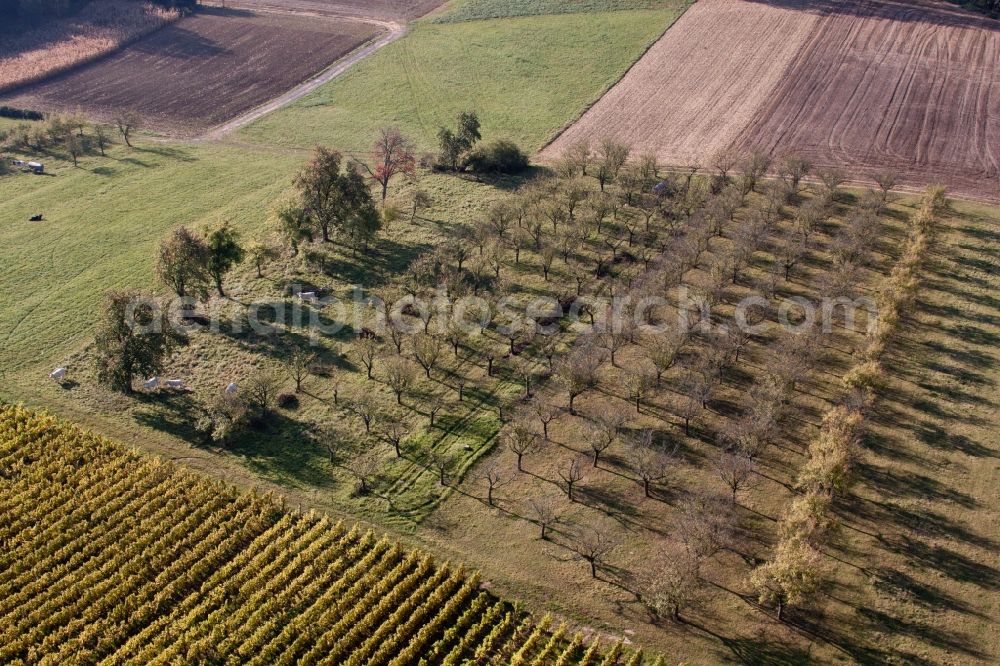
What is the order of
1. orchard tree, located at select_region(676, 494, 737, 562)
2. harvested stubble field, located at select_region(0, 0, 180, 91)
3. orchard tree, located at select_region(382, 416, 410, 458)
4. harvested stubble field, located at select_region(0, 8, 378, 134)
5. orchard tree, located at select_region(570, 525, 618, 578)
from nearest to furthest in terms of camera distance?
→ orchard tree, located at select_region(676, 494, 737, 562) < orchard tree, located at select_region(570, 525, 618, 578) < orchard tree, located at select_region(382, 416, 410, 458) < harvested stubble field, located at select_region(0, 8, 378, 134) < harvested stubble field, located at select_region(0, 0, 180, 91)

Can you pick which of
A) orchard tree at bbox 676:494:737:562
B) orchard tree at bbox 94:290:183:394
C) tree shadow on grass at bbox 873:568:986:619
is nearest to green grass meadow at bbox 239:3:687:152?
orchard tree at bbox 94:290:183:394

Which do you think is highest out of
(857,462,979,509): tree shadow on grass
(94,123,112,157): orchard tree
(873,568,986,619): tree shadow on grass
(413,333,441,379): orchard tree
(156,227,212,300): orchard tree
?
(94,123,112,157): orchard tree

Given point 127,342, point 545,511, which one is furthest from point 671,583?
point 127,342

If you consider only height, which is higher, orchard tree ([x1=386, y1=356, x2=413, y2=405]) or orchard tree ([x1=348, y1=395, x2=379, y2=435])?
orchard tree ([x1=386, y1=356, x2=413, y2=405])

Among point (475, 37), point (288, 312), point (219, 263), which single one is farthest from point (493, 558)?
point (475, 37)

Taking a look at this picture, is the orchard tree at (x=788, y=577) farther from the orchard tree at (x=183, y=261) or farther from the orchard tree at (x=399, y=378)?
the orchard tree at (x=183, y=261)

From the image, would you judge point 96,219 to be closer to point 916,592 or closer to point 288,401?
point 288,401

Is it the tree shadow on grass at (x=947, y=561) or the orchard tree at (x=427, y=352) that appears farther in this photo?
the orchard tree at (x=427, y=352)

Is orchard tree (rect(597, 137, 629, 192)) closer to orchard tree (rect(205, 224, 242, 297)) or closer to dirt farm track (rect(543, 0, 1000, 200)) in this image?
dirt farm track (rect(543, 0, 1000, 200))

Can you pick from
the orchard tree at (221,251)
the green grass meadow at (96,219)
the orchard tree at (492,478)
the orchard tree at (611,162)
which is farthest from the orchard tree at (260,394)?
the orchard tree at (611,162)
